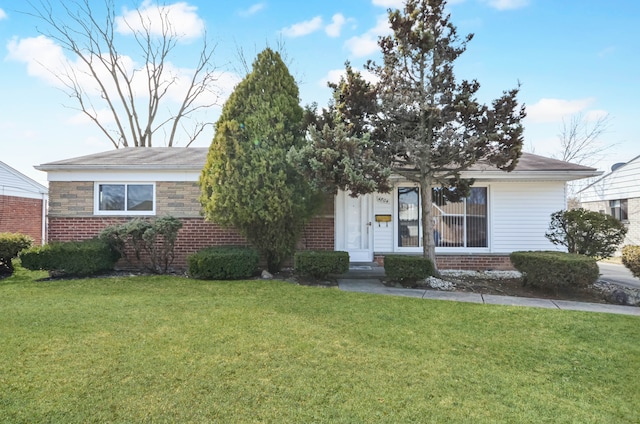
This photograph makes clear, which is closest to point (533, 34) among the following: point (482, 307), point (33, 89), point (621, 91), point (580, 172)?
point (580, 172)

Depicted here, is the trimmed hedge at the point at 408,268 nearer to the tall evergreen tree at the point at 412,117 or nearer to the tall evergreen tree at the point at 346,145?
the tall evergreen tree at the point at 412,117

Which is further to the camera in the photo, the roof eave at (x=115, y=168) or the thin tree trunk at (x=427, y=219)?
the roof eave at (x=115, y=168)

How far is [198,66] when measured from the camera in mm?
23172

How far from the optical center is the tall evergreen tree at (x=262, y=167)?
7836 mm

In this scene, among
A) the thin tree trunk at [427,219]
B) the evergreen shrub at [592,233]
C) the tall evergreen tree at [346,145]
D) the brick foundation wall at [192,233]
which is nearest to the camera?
the tall evergreen tree at [346,145]

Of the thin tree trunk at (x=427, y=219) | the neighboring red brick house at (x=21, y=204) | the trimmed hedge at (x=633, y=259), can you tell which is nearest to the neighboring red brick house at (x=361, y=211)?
the thin tree trunk at (x=427, y=219)

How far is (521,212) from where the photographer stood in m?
9.77

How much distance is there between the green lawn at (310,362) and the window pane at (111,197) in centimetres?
391

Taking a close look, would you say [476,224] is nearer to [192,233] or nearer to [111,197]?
[192,233]

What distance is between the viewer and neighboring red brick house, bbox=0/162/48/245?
50.3 feet

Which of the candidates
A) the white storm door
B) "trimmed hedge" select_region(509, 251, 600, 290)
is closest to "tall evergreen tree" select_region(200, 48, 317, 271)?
the white storm door

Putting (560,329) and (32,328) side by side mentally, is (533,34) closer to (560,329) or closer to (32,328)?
(560,329)

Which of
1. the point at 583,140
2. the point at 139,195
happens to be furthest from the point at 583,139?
the point at 139,195

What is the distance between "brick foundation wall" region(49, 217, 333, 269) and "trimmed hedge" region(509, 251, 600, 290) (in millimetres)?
4662
